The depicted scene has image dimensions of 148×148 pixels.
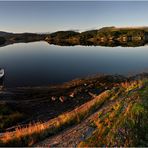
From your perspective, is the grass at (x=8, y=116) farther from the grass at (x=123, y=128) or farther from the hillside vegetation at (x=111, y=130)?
the grass at (x=123, y=128)

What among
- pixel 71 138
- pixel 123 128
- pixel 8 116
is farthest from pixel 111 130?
pixel 8 116

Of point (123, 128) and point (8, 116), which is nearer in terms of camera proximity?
point (123, 128)

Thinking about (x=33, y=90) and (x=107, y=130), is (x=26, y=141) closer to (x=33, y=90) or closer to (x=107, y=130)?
(x=107, y=130)

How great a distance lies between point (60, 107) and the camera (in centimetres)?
2603

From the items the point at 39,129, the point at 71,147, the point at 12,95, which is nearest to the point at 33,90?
the point at 12,95

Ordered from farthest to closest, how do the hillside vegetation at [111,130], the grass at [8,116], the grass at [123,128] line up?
the grass at [8,116] < the hillside vegetation at [111,130] < the grass at [123,128]

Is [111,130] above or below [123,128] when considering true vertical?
below

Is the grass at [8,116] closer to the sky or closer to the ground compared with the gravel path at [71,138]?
closer to the ground

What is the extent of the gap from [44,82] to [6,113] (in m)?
18.0

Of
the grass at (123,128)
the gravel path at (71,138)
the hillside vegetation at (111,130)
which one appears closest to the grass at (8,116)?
the hillside vegetation at (111,130)

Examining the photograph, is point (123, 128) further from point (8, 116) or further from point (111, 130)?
point (8, 116)

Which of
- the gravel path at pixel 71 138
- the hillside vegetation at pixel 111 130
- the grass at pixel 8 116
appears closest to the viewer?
the hillside vegetation at pixel 111 130

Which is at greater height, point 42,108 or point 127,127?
point 127,127

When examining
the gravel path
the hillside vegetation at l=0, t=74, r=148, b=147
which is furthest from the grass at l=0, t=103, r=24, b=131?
the gravel path
